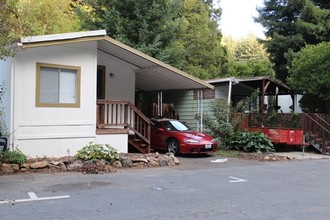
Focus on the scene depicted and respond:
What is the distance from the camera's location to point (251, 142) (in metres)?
16.8

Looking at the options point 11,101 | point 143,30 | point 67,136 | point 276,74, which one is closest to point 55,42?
point 11,101

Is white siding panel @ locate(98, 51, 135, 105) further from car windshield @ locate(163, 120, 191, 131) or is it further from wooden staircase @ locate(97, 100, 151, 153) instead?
car windshield @ locate(163, 120, 191, 131)

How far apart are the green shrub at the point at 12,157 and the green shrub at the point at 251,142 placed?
9469 mm

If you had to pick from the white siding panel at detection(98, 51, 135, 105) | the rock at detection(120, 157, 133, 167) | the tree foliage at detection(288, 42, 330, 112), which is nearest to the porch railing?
the white siding panel at detection(98, 51, 135, 105)

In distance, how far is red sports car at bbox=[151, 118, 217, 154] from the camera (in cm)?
1473

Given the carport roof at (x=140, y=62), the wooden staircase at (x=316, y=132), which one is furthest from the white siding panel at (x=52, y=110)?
the wooden staircase at (x=316, y=132)

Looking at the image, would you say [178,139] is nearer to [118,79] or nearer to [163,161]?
[163,161]

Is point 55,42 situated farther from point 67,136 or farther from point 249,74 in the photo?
point 249,74

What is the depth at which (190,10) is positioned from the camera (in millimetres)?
32219

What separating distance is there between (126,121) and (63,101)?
2481mm

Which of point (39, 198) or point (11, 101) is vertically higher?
point (11, 101)

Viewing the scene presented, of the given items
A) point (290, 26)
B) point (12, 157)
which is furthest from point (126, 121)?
point (290, 26)

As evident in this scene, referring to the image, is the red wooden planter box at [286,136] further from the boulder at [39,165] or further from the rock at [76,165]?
the boulder at [39,165]

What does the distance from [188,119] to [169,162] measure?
761 cm
